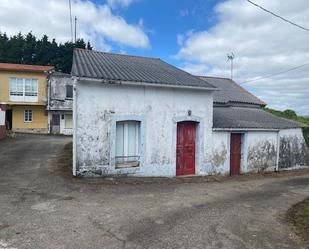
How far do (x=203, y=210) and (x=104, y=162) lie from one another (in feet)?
15.1

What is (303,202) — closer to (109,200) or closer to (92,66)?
(109,200)

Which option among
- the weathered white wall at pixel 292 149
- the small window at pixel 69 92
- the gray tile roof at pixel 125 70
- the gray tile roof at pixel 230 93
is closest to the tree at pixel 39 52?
the small window at pixel 69 92

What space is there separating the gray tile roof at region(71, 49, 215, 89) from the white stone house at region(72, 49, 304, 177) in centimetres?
4

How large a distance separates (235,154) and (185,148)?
329 cm

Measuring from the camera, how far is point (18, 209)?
23.2ft

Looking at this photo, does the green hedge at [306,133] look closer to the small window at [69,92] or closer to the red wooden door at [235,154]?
the red wooden door at [235,154]

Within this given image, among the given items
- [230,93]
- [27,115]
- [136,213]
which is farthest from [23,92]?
[136,213]

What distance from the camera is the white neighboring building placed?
2997 cm

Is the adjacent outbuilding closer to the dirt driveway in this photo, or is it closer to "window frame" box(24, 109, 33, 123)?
the dirt driveway

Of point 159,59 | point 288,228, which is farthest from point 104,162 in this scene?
point 159,59

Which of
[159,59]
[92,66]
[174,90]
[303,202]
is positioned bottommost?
[303,202]

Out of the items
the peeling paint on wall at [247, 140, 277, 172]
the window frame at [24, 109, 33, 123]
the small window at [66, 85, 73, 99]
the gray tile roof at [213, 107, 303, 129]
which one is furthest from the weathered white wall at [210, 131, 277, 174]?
the window frame at [24, 109, 33, 123]

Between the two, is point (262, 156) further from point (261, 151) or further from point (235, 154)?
point (235, 154)

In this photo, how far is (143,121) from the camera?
1180 centimetres
